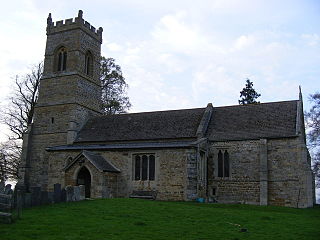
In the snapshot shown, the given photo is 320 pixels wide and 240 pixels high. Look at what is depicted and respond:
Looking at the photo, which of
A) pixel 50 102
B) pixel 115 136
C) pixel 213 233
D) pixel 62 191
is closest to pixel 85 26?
pixel 50 102

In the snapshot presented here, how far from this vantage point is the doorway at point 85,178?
2875 cm

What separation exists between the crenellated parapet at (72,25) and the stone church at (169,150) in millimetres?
203

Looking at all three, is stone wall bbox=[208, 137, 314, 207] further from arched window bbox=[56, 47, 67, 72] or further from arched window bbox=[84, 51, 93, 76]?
arched window bbox=[56, 47, 67, 72]

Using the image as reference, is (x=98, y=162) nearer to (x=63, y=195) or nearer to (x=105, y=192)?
(x=105, y=192)

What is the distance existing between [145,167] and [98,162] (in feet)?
11.7

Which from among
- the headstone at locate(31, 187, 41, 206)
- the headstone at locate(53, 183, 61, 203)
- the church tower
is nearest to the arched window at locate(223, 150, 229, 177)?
the church tower

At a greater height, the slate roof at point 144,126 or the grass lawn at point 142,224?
the slate roof at point 144,126

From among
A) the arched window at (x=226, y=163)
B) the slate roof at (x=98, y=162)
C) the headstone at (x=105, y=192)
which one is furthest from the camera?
the arched window at (x=226, y=163)

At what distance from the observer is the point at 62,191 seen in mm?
20438

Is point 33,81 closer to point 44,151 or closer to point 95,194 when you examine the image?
point 44,151

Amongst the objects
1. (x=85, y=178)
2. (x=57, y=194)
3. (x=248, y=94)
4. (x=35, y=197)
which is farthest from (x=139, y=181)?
(x=248, y=94)

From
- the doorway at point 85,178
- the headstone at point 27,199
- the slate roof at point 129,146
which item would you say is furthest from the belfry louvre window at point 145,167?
the headstone at point 27,199

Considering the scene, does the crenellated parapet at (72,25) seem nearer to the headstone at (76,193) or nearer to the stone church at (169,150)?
the stone church at (169,150)

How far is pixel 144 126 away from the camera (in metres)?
33.5
